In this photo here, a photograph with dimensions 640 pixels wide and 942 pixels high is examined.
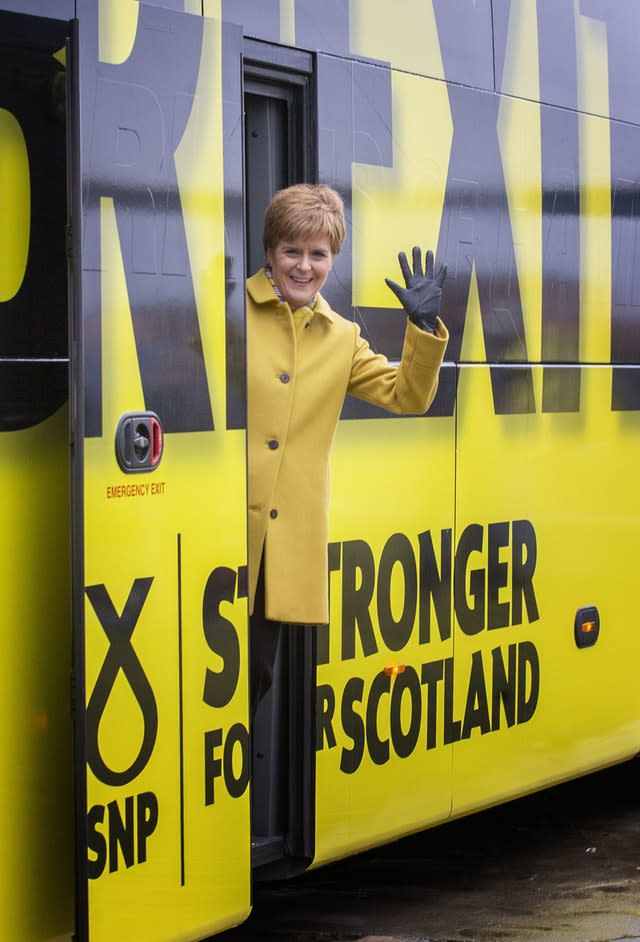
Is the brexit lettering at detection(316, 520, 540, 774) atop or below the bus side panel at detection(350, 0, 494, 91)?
below

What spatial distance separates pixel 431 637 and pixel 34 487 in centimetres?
160

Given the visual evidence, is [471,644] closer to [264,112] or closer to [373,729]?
[373,729]

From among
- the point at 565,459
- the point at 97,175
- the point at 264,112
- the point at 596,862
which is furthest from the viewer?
the point at 596,862

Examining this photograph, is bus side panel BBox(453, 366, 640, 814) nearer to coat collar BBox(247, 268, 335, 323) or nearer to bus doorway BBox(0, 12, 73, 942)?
coat collar BBox(247, 268, 335, 323)

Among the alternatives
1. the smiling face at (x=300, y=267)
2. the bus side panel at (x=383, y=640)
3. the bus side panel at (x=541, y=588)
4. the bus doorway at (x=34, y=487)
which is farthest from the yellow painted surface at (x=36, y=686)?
the bus side panel at (x=541, y=588)

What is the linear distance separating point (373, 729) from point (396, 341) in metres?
1.11

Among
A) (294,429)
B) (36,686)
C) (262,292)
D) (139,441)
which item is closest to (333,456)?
(294,429)

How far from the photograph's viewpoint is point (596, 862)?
5625mm

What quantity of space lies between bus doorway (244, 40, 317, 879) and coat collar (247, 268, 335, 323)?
10.4 inches

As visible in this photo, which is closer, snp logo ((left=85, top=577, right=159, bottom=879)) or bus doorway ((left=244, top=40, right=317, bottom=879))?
snp logo ((left=85, top=577, right=159, bottom=879))

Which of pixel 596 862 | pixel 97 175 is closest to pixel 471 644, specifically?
pixel 596 862

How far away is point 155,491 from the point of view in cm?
365

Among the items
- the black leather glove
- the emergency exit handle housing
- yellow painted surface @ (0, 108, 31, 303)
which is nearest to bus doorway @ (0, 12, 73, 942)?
yellow painted surface @ (0, 108, 31, 303)

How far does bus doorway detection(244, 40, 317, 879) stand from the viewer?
414 cm
